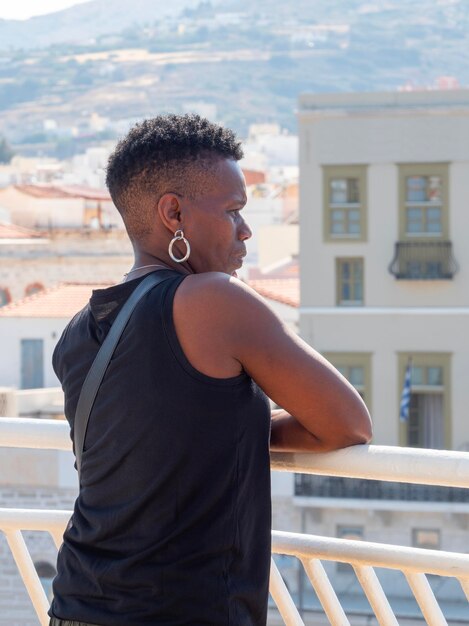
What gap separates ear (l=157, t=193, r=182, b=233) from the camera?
201 centimetres

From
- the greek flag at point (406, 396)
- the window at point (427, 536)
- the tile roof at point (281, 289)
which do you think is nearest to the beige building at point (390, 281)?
the window at point (427, 536)

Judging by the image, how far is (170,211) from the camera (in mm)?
2014

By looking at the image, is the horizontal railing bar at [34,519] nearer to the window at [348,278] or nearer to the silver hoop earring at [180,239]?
the silver hoop earring at [180,239]

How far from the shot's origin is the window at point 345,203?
1076 inches

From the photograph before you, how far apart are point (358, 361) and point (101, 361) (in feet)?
85.7

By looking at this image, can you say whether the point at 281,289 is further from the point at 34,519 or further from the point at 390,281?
the point at 34,519

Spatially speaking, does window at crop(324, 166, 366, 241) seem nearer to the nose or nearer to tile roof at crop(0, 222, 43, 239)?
tile roof at crop(0, 222, 43, 239)

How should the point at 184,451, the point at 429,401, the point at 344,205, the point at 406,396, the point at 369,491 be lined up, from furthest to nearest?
the point at 429,401, the point at 344,205, the point at 369,491, the point at 406,396, the point at 184,451

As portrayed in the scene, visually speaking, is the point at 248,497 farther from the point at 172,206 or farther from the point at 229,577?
the point at 172,206

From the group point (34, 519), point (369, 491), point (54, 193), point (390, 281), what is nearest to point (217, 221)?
point (34, 519)

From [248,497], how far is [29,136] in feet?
536

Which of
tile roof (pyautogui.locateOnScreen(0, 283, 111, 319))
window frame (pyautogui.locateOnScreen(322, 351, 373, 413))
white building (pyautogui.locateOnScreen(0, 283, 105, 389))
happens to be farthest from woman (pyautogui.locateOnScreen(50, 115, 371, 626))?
white building (pyautogui.locateOnScreen(0, 283, 105, 389))

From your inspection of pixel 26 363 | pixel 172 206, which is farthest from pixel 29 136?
pixel 172 206

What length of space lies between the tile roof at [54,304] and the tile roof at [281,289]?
12.4 ft
